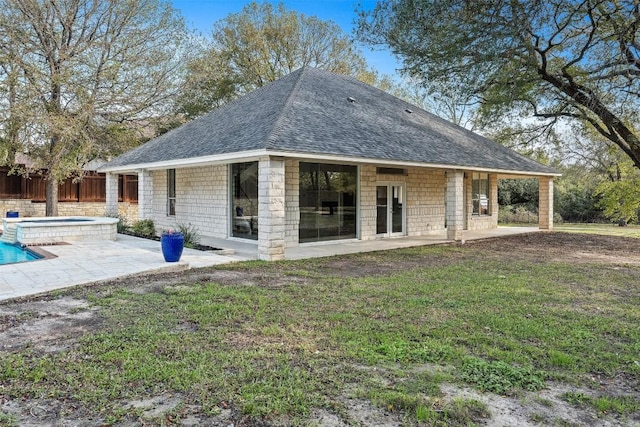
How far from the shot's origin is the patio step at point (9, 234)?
14242 millimetres

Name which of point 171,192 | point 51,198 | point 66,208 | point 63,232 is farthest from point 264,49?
point 63,232

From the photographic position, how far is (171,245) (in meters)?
9.61

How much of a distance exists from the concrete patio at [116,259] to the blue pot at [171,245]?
216 millimetres

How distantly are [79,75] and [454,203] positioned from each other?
16.7 metres

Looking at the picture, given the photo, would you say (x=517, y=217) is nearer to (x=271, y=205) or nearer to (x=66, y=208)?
(x=271, y=205)

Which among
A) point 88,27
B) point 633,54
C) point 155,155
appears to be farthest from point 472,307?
point 88,27

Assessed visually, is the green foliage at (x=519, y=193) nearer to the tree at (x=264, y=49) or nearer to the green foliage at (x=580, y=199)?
the green foliage at (x=580, y=199)

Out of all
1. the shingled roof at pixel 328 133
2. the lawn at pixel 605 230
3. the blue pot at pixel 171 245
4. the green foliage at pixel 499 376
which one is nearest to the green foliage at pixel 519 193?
the lawn at pixel 605 230

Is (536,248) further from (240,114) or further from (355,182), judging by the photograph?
(240,114)

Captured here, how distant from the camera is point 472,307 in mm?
6383

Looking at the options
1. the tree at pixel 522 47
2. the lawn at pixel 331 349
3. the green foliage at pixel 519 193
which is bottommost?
the lawn at pixel 331 349

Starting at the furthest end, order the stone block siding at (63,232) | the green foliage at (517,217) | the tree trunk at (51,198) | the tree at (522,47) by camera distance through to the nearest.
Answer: the green foliage at (517,217)
the tree trunk at (51,198)
the stone block siding at (63,232)
the tree at (522,47)

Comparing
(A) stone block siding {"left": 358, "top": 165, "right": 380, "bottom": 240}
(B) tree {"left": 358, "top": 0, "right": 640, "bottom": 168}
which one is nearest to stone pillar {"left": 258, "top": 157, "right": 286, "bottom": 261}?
(A) stone block siding {"left": 358, "top": 165, "right": 380, "bottom": 240}

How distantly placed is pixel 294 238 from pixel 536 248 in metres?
7.56
